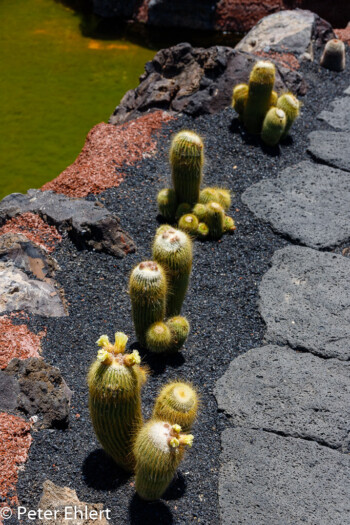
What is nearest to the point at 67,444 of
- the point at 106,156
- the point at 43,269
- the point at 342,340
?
the point at 43,269

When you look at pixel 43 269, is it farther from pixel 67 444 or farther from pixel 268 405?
pixel 268 405

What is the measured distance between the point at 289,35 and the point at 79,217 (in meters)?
5.28

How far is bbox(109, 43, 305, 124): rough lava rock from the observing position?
7.69m

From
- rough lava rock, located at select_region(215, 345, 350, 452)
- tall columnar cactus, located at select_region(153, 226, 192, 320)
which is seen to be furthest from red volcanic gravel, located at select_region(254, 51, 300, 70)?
rough lava rock, located at select_region(215, 345, 350, 452)

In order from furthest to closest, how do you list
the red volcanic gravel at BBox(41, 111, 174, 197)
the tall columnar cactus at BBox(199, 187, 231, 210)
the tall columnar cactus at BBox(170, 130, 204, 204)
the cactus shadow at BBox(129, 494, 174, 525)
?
the red volcanic gravel at BBox(41, 111, 174, 197), the tall columnar cactus at BBox(199, 187, 231, 210), the tall columnar cactus at BBox(170, 130, 204, 204), the cactus shadow at BBox(129, 494, 174, 525)

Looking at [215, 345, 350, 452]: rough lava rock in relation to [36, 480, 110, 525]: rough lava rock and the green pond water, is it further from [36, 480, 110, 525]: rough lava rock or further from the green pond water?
the green pond water

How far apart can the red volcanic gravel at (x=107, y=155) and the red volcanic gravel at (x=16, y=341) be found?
2.04m

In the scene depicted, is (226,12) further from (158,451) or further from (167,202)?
(158,451)

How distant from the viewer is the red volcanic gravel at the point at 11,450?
11.9ft

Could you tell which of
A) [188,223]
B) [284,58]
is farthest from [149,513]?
[284,58]

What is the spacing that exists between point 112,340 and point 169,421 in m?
1.31

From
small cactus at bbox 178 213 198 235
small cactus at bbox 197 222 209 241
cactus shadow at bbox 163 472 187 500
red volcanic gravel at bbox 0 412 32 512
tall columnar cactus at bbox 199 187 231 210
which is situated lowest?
cactus shadow at bbox 163 472 187 500

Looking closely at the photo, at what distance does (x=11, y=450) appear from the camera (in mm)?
3832

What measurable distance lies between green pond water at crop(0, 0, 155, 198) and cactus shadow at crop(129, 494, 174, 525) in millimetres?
4912
